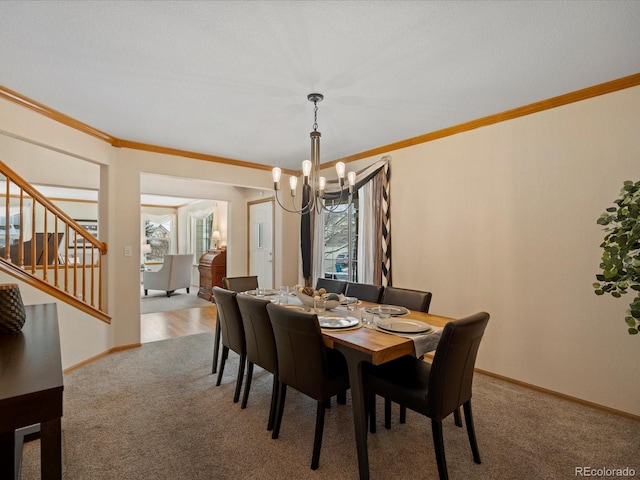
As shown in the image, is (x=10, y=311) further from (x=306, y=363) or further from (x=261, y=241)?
(x=261, y=241)

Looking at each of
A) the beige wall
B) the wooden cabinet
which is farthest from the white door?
the beige wall

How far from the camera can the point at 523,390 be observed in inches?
113

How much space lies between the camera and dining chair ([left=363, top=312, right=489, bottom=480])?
5.41 ft

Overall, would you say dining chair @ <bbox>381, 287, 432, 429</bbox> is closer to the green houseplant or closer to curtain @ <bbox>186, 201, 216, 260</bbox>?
the green houseplant

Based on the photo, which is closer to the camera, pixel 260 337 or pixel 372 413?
pixel 372 413

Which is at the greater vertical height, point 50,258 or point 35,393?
point 50,258

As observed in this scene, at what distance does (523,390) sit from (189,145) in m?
4.26

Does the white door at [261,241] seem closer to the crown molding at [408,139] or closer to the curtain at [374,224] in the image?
the crown molding at [408,139]

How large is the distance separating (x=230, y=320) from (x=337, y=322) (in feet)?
3.39

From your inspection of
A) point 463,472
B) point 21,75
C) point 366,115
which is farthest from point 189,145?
point 463,472

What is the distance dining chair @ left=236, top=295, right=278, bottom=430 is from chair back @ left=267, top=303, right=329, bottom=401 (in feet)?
0.46

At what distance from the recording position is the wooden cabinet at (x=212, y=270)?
688cm

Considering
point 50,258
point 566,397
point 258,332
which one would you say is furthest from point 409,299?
point 50,258

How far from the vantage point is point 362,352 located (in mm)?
1738
